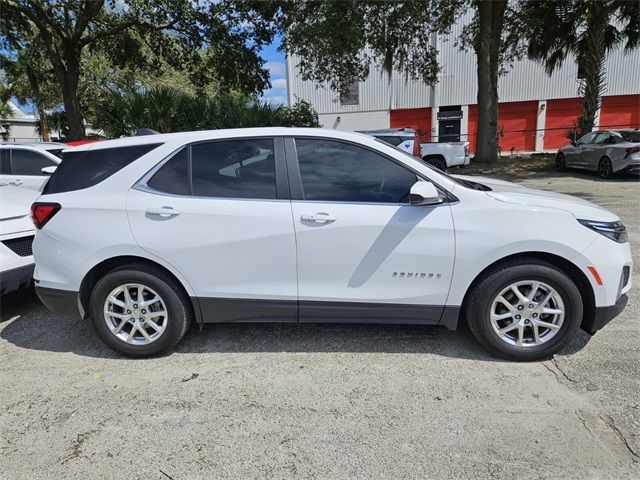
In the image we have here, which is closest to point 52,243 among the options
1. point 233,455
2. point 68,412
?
point 68,412

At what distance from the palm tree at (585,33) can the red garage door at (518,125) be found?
1146 centimetres

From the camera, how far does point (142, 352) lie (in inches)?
137

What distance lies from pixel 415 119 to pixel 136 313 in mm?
30521

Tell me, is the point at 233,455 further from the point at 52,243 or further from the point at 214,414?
the point at 52,243

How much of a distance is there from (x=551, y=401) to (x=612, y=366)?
739 millimetres

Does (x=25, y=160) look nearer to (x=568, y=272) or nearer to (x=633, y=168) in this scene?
(x=568, y=272)

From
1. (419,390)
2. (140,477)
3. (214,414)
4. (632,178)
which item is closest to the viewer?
(140,477)

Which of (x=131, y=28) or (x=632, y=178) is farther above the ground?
(x=131, y=28)

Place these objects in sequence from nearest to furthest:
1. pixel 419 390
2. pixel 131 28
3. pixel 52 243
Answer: pixel 419 390 → pixel 52 243 → pixel 131 28

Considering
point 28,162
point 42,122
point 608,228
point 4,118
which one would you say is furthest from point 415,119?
point 4,118

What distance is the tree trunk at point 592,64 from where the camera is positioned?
16266 mm

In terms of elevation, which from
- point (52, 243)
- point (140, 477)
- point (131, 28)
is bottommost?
point (140, 477)

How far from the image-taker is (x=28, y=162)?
791cm

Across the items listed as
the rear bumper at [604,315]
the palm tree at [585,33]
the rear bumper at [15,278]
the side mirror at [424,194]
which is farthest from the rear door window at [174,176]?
the palm tree at [585,33]
